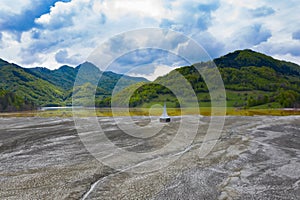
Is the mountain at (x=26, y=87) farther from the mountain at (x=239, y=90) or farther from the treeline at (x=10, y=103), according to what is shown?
the mountain at (x=239, y=90)

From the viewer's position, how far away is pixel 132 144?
54.5 feet

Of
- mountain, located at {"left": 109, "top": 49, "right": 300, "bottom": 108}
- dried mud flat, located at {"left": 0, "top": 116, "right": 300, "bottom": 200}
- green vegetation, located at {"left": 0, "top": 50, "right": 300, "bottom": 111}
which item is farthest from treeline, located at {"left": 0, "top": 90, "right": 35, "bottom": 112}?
dried mud flat, located at {"left": 0, "top": 116, "right": 300, "bottom": 200}

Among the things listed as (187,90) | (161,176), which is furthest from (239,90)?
(161,176)

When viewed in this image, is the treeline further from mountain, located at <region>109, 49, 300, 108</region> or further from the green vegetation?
mountain, located at <region>109, 49, 300, 108</region>

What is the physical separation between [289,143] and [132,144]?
10753 millimetres

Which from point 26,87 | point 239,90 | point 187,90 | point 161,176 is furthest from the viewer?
point 26,87

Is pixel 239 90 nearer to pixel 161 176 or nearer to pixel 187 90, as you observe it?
pixel 187 90

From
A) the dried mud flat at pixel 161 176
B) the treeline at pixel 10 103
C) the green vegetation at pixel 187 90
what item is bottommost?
the dried mud flat at pixel 161 176

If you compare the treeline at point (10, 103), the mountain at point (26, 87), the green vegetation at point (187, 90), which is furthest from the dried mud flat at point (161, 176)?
the mountain at point (26, 87)

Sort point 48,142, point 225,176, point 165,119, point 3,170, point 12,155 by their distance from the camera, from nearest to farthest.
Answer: point 225,176
point 3,170
point 12,155
point 48,142
point 165,119

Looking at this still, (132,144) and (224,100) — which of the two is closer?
(132,144)

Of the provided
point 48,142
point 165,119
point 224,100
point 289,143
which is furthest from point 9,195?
point 224,100

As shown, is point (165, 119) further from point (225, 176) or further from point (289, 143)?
point (225, 176)

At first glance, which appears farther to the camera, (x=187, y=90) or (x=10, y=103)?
(x=187, y=90)
